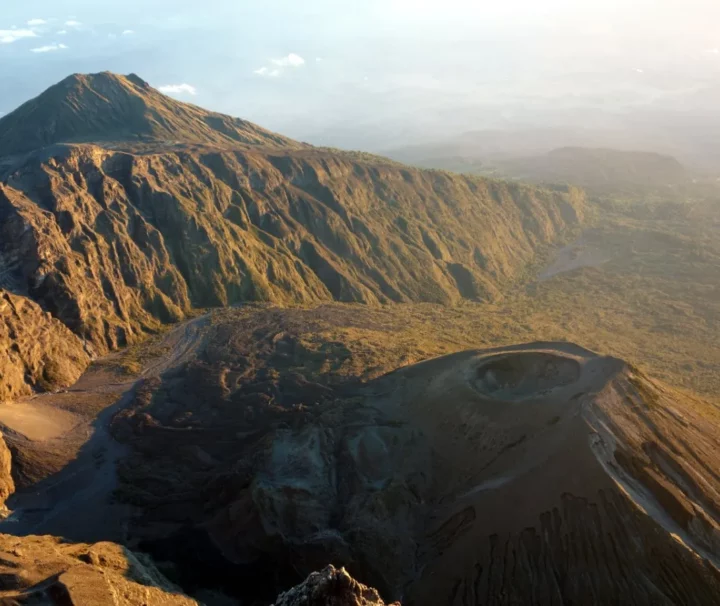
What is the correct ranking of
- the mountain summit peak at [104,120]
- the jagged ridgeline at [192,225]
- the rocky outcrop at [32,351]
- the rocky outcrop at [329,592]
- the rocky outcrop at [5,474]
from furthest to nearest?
the mountain summit peak at [104,120], the jagged ridgeline at [192,225], the rocky outcrop at [32,351], the rocky outcrop at [5,474], the rocky outcrop at [329,592]

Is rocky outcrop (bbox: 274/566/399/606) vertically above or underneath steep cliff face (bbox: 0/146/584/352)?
underneath

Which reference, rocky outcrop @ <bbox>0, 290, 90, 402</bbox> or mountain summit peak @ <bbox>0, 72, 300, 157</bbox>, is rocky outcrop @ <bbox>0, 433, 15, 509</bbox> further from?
mountain summit peak @ <bbox>0, 72, 300, 157</bbox>

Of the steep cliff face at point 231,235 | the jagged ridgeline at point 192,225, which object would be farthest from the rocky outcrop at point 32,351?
the steep cliff face at point 231,235

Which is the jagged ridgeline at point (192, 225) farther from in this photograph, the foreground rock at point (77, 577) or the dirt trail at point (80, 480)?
the foreground rock at point (77, 577)

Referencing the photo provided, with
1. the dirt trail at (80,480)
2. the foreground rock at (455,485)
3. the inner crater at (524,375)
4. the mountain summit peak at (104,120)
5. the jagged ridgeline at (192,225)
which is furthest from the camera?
the mountain summit peak at (104,120)

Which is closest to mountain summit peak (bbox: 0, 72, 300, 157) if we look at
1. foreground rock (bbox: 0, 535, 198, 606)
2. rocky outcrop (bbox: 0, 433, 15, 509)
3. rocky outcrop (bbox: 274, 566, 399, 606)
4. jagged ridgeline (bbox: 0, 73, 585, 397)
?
jagged ridgeline (bbox: 0, 73, 585, 397)
